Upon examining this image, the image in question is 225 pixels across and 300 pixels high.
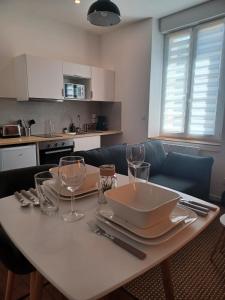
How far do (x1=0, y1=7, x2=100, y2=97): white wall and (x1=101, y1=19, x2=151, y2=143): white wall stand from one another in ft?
1.25

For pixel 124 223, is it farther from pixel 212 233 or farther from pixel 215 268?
pixel 212 233

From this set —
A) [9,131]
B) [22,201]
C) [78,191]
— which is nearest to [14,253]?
[22,201]

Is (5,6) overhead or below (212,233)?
overhead

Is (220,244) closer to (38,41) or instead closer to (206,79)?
(206,79)

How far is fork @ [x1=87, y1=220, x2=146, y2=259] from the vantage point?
65 centimetres

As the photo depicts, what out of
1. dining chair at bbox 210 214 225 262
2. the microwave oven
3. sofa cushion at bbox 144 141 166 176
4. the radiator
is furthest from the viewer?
the microwave oven

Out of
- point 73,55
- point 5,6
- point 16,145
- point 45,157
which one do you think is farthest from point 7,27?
point 45,157

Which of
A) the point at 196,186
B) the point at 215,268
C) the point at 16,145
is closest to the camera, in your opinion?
the point at 215,268

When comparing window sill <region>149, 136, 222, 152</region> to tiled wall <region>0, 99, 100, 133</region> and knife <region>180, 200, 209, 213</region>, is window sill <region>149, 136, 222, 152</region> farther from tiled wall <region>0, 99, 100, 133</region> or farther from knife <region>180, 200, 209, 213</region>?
knife <region>180, 200, 209, 213</region>

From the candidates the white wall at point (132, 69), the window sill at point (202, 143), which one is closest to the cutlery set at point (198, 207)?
the window sill at point (202, 143)

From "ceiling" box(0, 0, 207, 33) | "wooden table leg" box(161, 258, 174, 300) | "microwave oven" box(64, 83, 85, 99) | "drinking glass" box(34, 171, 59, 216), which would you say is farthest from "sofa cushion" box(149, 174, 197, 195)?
"ceiling" box(0, 0, 207, 33)

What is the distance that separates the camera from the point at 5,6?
2822mm

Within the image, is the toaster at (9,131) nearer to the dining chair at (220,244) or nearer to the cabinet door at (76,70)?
the cabinet door at (76,70)

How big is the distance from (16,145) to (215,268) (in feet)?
7.93
